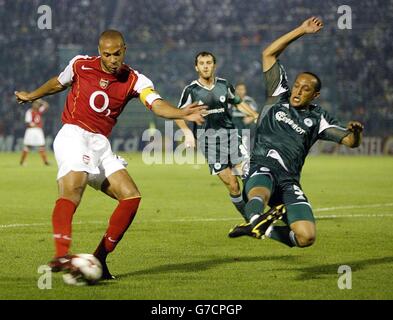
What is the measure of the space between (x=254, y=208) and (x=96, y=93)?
1.84m

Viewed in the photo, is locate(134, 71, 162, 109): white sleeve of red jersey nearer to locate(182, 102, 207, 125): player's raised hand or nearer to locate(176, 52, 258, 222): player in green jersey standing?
locate(182, 102, 207, 125): player's raised hand

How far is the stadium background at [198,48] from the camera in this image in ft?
121

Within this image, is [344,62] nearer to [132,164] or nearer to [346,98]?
[346,98]

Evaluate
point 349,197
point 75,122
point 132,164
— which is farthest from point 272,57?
point 132,164

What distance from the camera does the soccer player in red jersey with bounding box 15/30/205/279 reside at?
8.34 meters

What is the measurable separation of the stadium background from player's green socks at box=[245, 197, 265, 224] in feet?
91.4

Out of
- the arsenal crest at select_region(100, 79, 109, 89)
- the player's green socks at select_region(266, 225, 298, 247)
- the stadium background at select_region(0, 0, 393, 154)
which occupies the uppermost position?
the stadium background at select_region(0, 0, 393, 154)

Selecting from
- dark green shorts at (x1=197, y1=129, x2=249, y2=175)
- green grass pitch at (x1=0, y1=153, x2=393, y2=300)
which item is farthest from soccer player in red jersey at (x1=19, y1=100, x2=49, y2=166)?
dark green shorts at (x1=197, y1=129, x2=249, y2=175)

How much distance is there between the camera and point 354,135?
8789mm

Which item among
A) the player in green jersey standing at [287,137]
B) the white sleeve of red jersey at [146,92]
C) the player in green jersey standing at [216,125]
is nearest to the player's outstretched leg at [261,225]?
the player in green jersey standing at [287,137]

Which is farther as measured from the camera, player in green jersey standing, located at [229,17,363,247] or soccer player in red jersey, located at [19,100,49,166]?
soccer player in red jersey, located at [19,100,49,166]

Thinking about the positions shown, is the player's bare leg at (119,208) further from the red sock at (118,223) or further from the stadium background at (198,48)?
the stadium background at (198,48)

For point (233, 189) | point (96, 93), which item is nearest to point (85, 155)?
point (96, 93)
